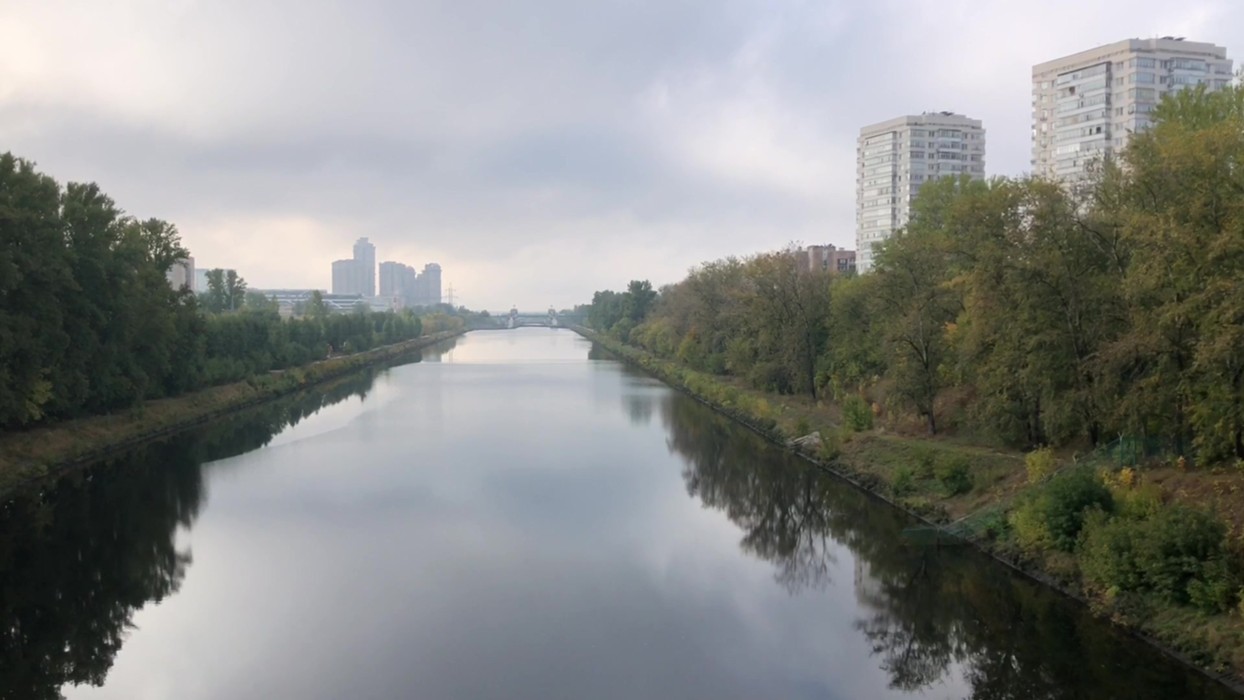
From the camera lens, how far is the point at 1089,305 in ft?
53.9

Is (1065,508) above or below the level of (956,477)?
above

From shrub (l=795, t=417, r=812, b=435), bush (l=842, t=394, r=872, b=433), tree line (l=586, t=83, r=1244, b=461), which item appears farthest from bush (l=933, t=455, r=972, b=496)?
shrub (l=795, t=417, r=812, b=435)

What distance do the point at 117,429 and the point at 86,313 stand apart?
381cm

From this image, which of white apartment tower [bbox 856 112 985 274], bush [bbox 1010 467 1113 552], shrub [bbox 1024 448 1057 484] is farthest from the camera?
white apartment tower [bbox 856 112 985 274]

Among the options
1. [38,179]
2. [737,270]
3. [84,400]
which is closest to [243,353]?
[84,400]

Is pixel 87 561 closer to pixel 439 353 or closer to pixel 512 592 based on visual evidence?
pixel 512 592

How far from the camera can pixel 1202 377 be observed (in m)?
12.9

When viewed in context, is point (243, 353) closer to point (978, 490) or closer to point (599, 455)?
point (599, 455)

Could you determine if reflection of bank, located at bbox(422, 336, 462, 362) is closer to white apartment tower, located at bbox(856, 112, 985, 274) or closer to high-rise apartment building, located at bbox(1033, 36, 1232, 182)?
white apartment tower, located at bbox(856, 112, 985, 274)

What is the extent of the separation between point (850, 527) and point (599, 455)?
31.3 feet

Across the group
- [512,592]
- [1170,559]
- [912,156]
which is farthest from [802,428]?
[912,156]

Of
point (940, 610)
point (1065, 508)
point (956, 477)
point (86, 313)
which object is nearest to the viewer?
point (940, 610)

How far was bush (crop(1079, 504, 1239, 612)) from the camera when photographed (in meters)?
10.3

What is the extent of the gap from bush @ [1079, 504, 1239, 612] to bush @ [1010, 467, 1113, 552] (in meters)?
0.97
